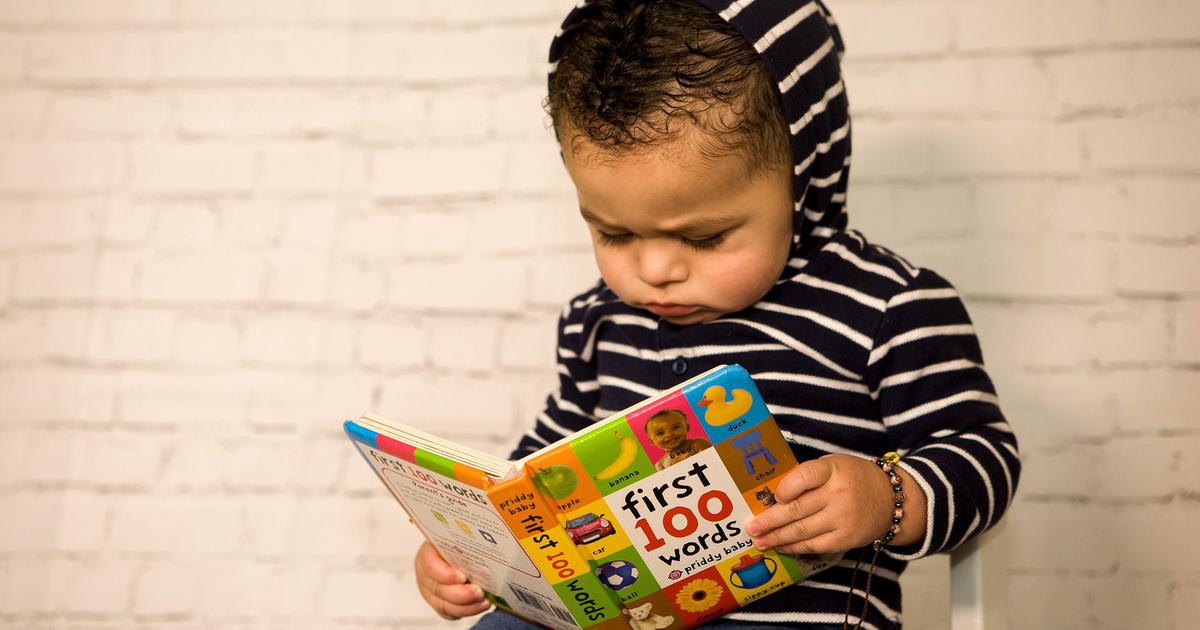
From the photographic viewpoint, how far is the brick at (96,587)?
158cm

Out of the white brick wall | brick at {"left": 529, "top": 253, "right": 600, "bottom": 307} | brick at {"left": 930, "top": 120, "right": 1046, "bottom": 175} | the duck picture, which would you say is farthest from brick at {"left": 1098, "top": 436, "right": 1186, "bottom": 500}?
the duck picture

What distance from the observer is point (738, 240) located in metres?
0.90

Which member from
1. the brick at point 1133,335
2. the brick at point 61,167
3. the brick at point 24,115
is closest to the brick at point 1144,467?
the brick at point 1133,335

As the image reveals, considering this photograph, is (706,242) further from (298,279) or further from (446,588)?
(298,279)

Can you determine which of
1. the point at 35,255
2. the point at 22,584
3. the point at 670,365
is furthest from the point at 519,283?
the point at 22,584

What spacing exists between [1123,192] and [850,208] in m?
0.34

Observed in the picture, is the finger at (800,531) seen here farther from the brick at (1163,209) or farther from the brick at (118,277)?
the brick at (118,277)

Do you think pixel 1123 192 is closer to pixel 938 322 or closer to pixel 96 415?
pixel 938 322

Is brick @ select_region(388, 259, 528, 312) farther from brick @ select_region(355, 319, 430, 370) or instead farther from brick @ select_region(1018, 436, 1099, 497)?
brick @ select_region(1018, 436, 1099, 497)

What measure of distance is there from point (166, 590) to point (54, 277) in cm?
50

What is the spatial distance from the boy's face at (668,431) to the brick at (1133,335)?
0.82m

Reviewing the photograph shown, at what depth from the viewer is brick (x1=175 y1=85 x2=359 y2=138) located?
1.53 metres

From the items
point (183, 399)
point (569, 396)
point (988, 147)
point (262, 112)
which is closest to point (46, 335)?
point (183, 399)

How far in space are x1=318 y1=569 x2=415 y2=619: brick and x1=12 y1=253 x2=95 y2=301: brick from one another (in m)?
0.57
